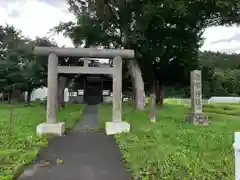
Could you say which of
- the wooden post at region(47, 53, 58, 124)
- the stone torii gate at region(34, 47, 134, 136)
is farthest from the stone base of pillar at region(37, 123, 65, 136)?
the wooden post at region(47, 53, 58, 124)

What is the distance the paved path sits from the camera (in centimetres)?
583

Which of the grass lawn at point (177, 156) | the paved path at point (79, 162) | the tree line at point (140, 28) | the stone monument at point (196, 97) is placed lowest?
the paved path at point (79, 162)

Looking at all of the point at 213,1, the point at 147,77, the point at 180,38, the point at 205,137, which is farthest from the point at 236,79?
the point at 205,137

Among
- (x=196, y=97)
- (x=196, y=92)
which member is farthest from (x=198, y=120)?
(x=196, y=92)

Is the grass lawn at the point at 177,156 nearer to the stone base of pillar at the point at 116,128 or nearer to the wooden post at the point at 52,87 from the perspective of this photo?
the stone base of pillar at the point at 116,128

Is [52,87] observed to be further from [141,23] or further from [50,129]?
[141,23]

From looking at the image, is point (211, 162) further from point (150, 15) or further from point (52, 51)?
point (150, 15)

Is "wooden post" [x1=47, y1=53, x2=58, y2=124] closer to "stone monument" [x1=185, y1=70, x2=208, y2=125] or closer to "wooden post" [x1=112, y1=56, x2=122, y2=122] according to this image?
"wooden post" [x1=112, y1=56, x2=122, y2=122]

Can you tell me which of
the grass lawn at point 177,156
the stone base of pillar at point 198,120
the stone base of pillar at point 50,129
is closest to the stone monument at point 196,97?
the stone base of pillar at point 198,120

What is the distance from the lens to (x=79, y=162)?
693cm

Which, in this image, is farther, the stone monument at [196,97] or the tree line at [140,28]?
the tree line at [140,28]

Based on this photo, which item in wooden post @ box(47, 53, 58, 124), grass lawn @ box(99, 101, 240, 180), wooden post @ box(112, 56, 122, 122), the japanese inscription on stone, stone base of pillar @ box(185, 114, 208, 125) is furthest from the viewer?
the japanese inscription on stone

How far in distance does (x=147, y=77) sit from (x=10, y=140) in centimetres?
2225

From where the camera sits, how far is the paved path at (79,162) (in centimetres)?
583
